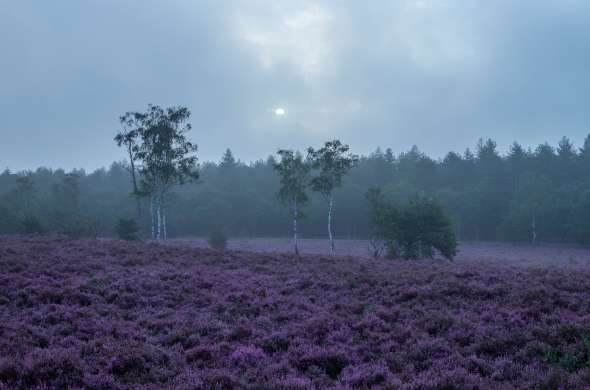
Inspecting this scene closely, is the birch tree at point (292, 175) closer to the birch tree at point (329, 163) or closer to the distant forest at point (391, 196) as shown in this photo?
the birch tree at point (329, 163)

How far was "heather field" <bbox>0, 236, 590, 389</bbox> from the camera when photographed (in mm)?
10391

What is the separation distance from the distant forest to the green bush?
32.6 meters

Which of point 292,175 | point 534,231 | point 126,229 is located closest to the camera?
point 126,229


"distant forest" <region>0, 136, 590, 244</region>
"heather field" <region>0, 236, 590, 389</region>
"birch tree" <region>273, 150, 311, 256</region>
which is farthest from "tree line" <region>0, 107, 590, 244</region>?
"heather field" <region>0, 236, 590, 389</region>

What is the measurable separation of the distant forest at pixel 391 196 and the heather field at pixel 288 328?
62.5m

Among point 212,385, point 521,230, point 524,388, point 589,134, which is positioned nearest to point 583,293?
point 524,388

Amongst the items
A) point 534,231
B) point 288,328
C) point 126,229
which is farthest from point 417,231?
point 534,231

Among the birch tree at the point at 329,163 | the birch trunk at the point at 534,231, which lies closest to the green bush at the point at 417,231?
the birch tree at the point at 329,163

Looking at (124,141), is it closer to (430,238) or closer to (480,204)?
(430,238)

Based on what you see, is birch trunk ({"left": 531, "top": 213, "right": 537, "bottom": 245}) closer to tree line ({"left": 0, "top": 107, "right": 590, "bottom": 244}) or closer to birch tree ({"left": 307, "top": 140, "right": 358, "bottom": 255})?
tree line ({"left": 0, "top": 107, "right": 590, "bottom": 244})

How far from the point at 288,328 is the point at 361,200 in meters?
90.0

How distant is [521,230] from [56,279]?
8804cm

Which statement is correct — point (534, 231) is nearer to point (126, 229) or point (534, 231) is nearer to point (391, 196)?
point (391, 196)

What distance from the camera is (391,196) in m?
92.4
